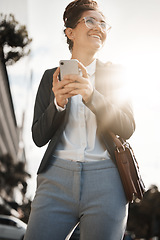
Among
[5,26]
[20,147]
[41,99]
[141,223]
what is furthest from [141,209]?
[41,99]

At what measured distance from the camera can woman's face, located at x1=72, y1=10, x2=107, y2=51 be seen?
87.7 inches

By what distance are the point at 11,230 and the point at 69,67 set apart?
16452mm

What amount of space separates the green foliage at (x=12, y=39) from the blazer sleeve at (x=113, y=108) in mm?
5471

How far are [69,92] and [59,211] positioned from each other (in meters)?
0.65

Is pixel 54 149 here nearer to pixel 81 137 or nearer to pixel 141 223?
pixel 81 137

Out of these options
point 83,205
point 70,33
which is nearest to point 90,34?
point 70,33

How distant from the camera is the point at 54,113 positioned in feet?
6.48

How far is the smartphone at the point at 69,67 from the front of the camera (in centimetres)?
188

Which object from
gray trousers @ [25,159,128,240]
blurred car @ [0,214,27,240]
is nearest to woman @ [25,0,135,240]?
gray trousers @ [25,159,128,240]

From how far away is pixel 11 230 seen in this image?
16.9m

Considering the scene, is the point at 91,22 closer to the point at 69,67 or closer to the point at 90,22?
the point at 90,22

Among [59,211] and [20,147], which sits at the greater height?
[59,211]

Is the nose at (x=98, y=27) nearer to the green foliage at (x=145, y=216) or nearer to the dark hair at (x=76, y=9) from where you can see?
the dark hair at (x=76, y=9)

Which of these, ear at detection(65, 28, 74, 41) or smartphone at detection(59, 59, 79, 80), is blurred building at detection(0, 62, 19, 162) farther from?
smartphone at detection(59, 59, 79, 80)
